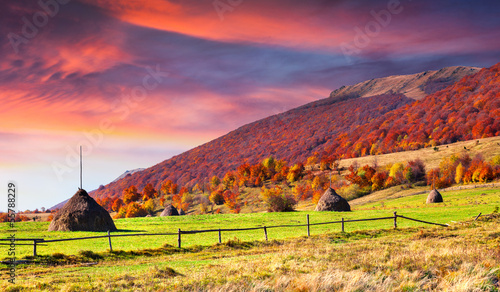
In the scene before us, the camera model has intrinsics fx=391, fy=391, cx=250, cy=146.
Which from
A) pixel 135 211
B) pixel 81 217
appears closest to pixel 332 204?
pixel 81 217

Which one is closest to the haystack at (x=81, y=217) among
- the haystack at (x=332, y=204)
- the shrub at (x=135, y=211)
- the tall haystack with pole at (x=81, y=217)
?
the tall haystack with pole at (x=81, y=217)

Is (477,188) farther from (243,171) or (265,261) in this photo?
(243,171)

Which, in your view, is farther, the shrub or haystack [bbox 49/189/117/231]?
the shrub

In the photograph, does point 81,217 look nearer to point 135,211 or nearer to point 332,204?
point 332,204

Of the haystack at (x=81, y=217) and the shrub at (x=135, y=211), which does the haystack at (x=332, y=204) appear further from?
the shrub at (x=135, y=211)

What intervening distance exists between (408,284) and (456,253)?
216 inches

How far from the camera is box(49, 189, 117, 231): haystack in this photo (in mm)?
33719

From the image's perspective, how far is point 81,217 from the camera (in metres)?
33.8

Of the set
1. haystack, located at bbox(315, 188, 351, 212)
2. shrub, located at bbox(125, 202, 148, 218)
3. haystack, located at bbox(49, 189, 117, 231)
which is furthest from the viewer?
shrub, located at bbox(125, 202, 148, 218)

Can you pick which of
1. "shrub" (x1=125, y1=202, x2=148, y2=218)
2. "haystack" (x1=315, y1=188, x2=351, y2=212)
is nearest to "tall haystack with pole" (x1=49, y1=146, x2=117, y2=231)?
"haystack" (x1=315, y1=188, x2=351, y2=212)

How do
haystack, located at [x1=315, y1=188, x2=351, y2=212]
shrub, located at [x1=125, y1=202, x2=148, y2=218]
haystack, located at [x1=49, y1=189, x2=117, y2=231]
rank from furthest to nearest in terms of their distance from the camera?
shrub, located at [x1=125, y1=202, x2=148, y2=218] < haystack, located at [x1=315, y1=188, x2=351, y2=212] < haystack, located at [x1=49, y1=189, x2=117, y2=231]

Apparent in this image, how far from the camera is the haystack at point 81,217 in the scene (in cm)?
3372

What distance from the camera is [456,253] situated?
1594 cm

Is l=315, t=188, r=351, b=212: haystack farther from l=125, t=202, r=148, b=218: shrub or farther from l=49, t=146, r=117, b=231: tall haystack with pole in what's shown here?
l=125, t=202, r=148, b=218: shrub
